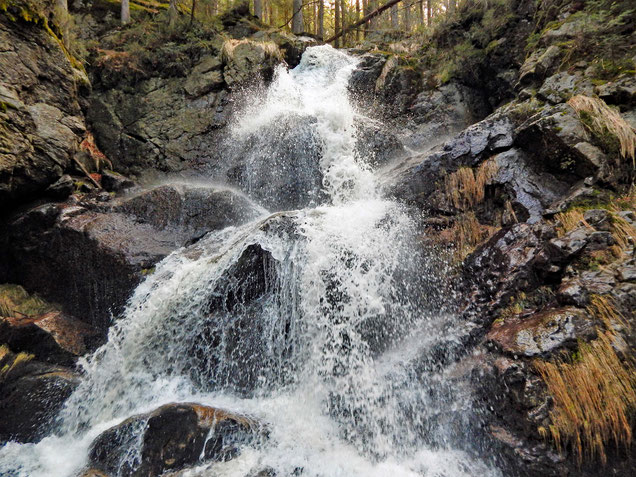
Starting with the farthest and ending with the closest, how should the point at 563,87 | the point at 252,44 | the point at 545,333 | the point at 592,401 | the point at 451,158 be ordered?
the point at 252,44 < the point at 451,158 < the point at 563,87 < the point at 545,333 < the point at 592,401

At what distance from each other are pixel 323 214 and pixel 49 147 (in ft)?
19.8

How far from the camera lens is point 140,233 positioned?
7711mm

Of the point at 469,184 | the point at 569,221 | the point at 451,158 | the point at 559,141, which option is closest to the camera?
the point at 569,221

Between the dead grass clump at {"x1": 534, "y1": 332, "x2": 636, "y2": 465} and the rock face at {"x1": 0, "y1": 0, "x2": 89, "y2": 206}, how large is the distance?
9294mm

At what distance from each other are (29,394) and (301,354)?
4252 mm

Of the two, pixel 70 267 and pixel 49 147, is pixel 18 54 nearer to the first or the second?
pixel 49 147

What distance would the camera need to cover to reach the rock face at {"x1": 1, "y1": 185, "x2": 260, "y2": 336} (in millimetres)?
6848

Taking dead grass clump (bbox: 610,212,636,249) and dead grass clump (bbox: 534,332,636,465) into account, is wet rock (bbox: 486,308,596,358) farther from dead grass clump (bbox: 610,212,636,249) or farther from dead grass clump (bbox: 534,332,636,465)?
dead grass clump (bbox: 610,212,636,249)

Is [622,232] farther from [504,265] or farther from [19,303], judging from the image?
[19,303]

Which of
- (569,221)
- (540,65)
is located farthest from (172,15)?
(569,221)

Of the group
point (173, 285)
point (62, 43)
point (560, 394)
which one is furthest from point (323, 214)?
point (62, 43)

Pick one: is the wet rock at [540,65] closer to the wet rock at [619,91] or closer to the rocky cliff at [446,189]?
the rocky cliff at [446,189]

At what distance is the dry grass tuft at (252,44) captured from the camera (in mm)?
12211

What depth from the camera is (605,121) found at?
5.52 meters
